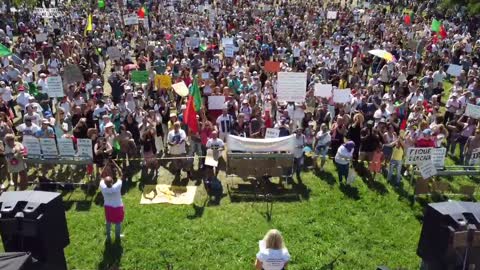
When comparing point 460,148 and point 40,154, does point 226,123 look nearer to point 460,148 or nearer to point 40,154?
point 40,154

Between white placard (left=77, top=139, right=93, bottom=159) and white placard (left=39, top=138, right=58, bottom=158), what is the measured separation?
23.7 inches

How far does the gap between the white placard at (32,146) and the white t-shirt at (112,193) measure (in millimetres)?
3710

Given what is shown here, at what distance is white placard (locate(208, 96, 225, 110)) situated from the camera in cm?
1502

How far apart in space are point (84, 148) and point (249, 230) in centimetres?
487

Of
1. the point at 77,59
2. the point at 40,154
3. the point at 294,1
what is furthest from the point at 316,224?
the point at 294,1

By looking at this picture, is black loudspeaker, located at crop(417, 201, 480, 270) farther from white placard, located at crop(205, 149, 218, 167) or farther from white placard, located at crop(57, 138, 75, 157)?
white placard, located at crop(57, 138, 75, 157)

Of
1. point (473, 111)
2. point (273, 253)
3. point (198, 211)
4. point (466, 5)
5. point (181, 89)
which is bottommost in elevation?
point (198, 211)

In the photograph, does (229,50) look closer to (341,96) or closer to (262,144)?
(341,96)

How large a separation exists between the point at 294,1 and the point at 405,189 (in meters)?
34.8

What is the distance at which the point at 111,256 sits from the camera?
9773mm

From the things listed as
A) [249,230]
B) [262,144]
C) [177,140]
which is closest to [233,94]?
[177,140]

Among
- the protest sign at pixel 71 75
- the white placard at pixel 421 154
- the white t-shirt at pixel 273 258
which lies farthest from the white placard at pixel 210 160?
the protest sign at pixel 71 75

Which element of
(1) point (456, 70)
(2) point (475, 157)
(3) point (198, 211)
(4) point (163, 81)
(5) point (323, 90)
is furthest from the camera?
(1) point (456, 70)

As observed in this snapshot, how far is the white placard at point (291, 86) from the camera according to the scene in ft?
49.9
